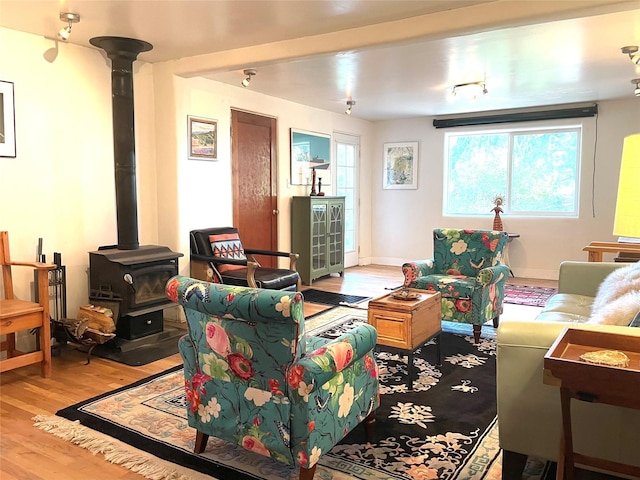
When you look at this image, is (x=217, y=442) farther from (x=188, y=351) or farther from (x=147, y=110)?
(x=147, y=110)

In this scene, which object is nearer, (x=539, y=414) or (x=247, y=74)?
(x=539, y=414)

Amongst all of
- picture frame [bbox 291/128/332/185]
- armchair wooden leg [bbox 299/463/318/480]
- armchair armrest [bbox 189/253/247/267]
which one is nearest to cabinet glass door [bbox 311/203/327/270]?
picture frame [bbox 291/128/332/185]

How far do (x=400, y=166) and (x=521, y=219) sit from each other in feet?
6.65

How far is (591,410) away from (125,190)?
3.51 m

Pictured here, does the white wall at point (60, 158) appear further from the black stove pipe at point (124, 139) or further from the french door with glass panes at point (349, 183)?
the french door with glass panes at point (349, 183)

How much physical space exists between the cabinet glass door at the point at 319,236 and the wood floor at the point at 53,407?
2.91 meters

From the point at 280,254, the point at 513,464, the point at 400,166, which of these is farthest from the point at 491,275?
the point at 400,166

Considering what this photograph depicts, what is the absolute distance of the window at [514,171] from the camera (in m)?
6.92

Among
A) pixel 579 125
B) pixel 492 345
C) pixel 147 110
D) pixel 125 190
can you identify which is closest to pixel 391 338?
pixel 492 345

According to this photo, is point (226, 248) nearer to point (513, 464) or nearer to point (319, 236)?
point (319, 236)

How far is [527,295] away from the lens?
584cm

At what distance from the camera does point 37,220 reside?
12.5 feet

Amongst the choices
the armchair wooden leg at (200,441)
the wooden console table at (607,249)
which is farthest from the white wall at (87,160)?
the wooden console table at (607,249)

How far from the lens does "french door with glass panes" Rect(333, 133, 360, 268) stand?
751 centimetres
